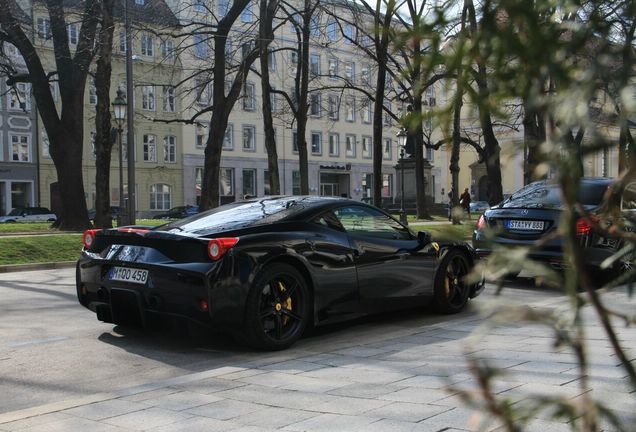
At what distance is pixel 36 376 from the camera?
220 inches

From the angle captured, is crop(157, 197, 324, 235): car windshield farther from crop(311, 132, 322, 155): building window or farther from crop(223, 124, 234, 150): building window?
crop(311, 132, 322, 155): building window

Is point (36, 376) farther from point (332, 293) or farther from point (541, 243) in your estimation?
point (541, 243)

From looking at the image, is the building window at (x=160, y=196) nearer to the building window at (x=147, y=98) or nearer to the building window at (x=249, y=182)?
the building window at (x=147, y=98)

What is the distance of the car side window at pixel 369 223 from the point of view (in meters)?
7.27

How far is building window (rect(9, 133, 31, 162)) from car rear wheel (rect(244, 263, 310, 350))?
163 ft

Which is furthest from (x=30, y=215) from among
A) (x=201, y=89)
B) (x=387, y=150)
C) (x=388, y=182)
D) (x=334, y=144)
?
(x=387, y=150)

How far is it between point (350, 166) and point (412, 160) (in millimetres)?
30542

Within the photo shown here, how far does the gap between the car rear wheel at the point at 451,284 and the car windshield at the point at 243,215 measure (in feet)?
5.92

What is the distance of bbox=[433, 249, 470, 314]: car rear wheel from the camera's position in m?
7.97

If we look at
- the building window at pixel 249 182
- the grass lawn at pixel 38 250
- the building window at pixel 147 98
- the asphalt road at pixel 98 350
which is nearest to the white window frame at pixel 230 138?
the building window at pixel 249 182

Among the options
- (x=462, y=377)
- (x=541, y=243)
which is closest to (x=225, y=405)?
(x=462, y=377)

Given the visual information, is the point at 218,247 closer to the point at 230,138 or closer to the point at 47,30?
the point at 47,30

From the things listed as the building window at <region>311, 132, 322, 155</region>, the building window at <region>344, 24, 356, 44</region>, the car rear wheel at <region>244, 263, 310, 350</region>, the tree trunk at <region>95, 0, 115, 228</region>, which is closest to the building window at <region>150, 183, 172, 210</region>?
the building window at <region>311, 132, 322, 155</region>

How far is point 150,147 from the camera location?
190ft
